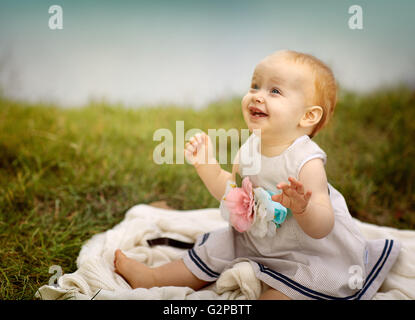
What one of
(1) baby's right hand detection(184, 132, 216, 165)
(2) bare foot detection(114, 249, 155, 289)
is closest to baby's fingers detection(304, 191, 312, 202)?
(1) baby's right hand detection(184, 132, 216, 165)

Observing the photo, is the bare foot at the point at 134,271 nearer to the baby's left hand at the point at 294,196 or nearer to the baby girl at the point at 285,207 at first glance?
the baby girl at the point at 285,207

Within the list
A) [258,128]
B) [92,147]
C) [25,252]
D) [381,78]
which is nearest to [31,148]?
[92,147]

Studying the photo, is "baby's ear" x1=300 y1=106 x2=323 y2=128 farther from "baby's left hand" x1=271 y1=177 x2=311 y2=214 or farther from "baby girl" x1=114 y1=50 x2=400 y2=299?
"baby's left hand" x1=271 y1=177 x2=311 y2=214

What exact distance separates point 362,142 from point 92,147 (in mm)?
1540

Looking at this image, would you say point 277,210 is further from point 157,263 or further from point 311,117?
point 157,263

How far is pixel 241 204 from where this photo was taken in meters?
1.12

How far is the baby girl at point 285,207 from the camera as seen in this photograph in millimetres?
1101

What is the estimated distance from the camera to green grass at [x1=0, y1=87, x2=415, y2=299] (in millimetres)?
1504

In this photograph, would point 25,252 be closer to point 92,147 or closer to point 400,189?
point 92,147

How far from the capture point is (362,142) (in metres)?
2.49

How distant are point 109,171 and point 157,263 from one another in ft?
2.02

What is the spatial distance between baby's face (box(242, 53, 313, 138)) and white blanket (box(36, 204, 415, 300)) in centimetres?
44

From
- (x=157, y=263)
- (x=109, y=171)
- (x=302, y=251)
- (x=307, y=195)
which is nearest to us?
(x=307, y=195)

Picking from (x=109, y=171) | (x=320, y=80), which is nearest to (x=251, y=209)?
(x=320, y=80)
